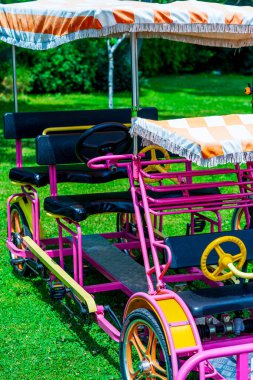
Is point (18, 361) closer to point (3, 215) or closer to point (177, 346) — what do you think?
point (177, 346)

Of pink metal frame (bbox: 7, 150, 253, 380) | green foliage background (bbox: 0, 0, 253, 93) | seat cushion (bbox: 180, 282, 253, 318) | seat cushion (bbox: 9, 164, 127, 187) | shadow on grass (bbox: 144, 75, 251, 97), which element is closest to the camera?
pink metal frame (bbox: 7, 150, 253, 380)

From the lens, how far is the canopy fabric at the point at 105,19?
4.89 meters

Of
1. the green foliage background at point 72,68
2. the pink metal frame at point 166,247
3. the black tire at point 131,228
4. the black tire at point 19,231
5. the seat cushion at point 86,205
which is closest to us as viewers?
the pink metal frame at point 166,247

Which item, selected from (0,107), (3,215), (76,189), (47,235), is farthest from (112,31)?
(0,107)

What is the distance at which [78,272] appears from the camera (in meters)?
5.36

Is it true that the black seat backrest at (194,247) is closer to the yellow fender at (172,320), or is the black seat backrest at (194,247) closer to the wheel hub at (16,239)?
the yellow fender at (172,320)

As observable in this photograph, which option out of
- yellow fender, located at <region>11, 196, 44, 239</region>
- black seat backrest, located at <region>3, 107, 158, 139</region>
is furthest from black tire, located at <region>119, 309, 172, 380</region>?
black seat backrest, located at <region>3, 107, 158, 139</region>

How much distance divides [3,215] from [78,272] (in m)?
3.04

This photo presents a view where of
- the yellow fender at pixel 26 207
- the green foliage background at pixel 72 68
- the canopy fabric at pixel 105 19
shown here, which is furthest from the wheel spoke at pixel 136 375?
the green foliage background at pixel 72 68

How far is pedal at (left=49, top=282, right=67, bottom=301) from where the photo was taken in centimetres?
515

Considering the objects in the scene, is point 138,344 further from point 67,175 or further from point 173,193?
point 67,175

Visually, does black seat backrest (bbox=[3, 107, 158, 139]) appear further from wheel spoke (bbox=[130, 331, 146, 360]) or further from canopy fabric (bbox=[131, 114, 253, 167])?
wheel spoke (bbox=[130, 331, 146, 360])

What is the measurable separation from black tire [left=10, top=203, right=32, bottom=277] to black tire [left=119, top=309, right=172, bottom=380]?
211cm

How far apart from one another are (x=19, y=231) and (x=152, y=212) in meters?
2.61
